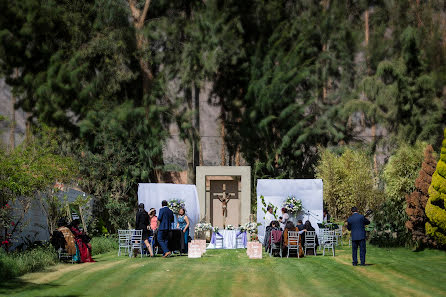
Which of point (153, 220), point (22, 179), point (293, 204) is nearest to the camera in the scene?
point (22, 179)

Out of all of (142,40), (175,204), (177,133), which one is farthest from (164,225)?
(142,40)

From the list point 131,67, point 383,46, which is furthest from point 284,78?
point 131,67

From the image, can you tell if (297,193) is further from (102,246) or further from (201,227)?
(102,246)

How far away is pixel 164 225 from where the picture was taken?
1814 cm

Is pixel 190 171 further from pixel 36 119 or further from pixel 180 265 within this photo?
pixel 180 265

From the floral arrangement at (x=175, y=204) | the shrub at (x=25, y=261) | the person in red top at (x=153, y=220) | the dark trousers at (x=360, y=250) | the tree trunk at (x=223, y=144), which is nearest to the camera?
the shrub at (x=25, y=261)

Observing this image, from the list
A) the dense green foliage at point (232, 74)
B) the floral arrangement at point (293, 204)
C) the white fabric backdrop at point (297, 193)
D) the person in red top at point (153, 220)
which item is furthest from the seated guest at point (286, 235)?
the dense green foliage at point (232, 74)

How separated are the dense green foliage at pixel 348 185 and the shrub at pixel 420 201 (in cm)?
475

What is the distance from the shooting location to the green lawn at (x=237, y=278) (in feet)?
39.4

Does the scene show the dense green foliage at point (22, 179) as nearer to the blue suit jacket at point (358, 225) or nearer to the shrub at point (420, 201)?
the blue suit jacket at point (358, 225)

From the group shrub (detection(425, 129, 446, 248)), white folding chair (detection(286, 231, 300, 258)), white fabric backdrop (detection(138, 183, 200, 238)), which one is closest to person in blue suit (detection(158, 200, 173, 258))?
white folding chair (detection(286, 231, 300, 258))

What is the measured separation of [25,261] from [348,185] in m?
14.8

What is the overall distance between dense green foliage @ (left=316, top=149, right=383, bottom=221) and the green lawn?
7.62m

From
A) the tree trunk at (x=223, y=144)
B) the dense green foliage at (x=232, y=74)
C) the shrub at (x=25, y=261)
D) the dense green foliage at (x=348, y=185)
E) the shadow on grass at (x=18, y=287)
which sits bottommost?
the shadow on grass at (x=18, y=287)
